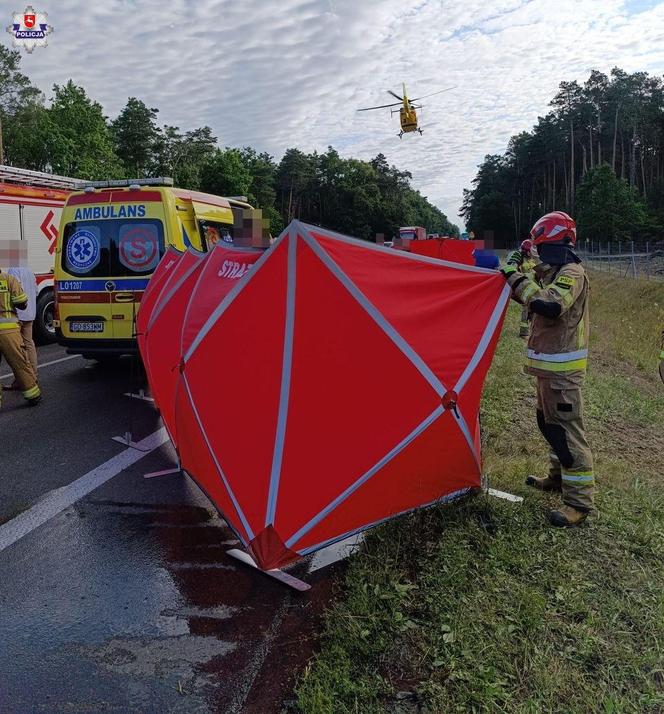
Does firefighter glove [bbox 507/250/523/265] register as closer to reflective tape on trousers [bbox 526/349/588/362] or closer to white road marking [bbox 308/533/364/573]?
reflective tape on trousers [bbox 526/349/588/362]

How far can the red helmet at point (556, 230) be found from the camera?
149 inches

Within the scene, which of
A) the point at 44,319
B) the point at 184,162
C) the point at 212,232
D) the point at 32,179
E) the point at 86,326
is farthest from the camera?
the point at 184,162

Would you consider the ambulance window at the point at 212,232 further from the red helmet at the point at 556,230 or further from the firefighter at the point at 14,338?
the red helmet at the point at 556,230

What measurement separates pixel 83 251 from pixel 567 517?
6806 millimetres

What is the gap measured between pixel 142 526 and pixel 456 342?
2.50 m

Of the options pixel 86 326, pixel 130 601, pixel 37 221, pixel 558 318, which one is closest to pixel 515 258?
pixel 558 318

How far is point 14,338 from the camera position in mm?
7137

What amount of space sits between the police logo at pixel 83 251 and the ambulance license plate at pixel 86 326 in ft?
2.25

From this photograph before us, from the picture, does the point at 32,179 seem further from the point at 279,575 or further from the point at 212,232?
the point at 279,575

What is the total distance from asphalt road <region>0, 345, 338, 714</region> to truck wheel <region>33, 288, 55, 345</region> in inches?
260

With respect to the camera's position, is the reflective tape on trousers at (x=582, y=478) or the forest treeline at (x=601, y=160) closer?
the reflective tape on trousers at (x=582, y=478)

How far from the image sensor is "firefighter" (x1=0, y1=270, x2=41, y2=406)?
700 centimetres

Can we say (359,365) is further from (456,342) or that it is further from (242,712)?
(242,712)

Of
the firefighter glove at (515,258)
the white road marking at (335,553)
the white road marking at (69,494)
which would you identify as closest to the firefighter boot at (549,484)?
the white road marking at (335,553)
